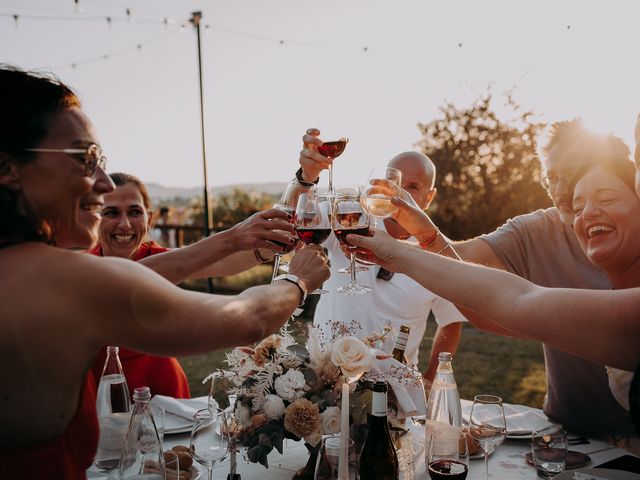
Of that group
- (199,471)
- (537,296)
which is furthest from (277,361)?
(537,296)

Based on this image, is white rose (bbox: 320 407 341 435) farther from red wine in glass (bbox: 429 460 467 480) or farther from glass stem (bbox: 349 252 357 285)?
glass stem (bbox: 349 252 357 285)

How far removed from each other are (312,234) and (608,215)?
3.86 feet

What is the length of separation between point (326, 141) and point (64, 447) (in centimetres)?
174

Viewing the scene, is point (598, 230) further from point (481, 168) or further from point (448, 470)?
point (481, 168)

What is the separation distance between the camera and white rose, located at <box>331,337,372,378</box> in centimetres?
178

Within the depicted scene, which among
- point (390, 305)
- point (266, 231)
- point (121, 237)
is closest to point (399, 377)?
point (266, 231)

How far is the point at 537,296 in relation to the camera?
1650mm

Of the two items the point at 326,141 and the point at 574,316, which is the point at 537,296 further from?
the point at 326,141

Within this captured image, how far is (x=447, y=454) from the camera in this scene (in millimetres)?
1749

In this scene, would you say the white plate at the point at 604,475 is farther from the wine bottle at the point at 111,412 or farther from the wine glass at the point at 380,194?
the wine bottle at the point at 111,412

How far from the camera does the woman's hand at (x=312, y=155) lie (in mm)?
2711

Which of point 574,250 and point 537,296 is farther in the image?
point 574,250

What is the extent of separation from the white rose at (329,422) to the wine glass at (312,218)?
47cm

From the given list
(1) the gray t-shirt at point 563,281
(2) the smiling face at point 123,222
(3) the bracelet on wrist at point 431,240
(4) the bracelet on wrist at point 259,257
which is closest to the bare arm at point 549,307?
(3) the bracelet on wrist at point 431,240
